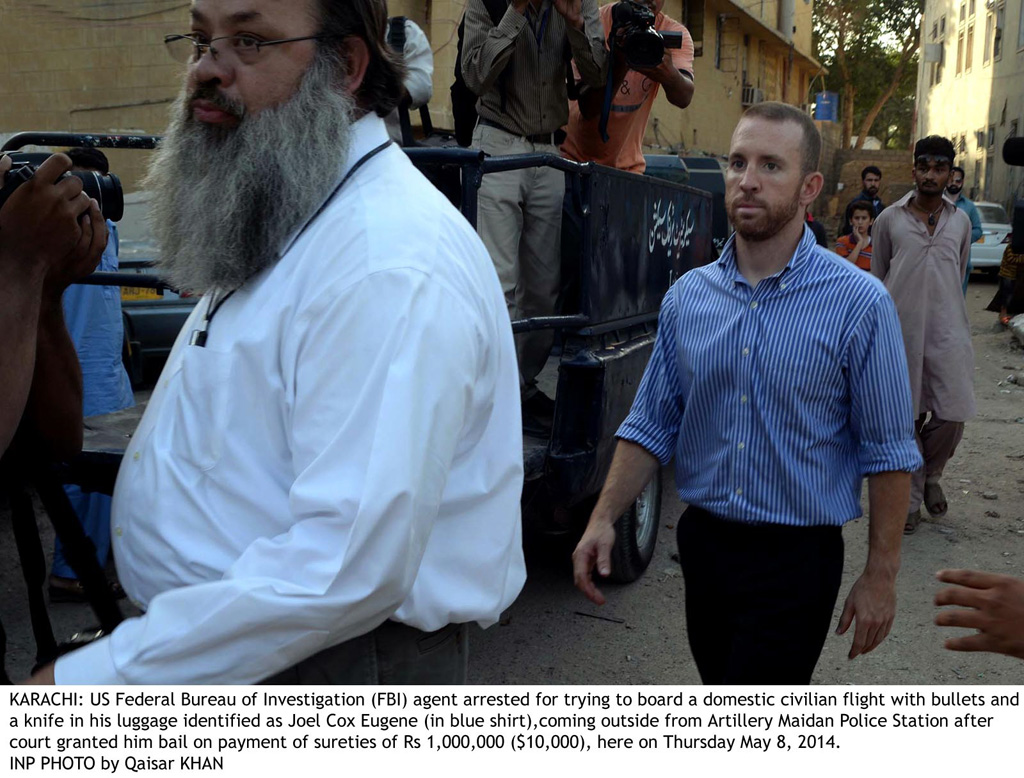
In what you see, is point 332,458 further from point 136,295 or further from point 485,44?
point 136,295

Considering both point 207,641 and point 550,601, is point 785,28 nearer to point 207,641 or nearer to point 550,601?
point 550,601

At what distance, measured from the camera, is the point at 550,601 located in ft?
16.5

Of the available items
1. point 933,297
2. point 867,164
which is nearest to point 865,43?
point 867,164

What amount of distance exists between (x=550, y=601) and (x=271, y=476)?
365 cm

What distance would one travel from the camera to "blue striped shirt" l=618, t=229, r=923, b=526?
2527 mm

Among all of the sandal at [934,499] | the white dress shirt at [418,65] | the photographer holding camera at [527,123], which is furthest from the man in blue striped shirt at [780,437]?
the sandal at [934,499]

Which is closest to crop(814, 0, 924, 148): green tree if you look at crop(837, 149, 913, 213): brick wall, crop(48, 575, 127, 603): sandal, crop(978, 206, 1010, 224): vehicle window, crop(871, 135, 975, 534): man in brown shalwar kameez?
crop(837, 149, 913, 213): brick wall

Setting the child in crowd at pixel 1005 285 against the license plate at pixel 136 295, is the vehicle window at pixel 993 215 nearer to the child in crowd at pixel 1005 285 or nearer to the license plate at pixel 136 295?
the child in crowd at pixel 1005 285

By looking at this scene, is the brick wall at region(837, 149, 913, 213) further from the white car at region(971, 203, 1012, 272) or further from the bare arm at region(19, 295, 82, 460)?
the bare arm at region(19, 295, 82, 460)

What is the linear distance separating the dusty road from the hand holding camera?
2.73 m

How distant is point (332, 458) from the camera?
54.2 inches

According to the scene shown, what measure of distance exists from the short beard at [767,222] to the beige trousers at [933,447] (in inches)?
148

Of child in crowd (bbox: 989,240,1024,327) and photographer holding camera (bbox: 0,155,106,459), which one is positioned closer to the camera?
photographer holding camera (bbox: 0,155,106,459)
